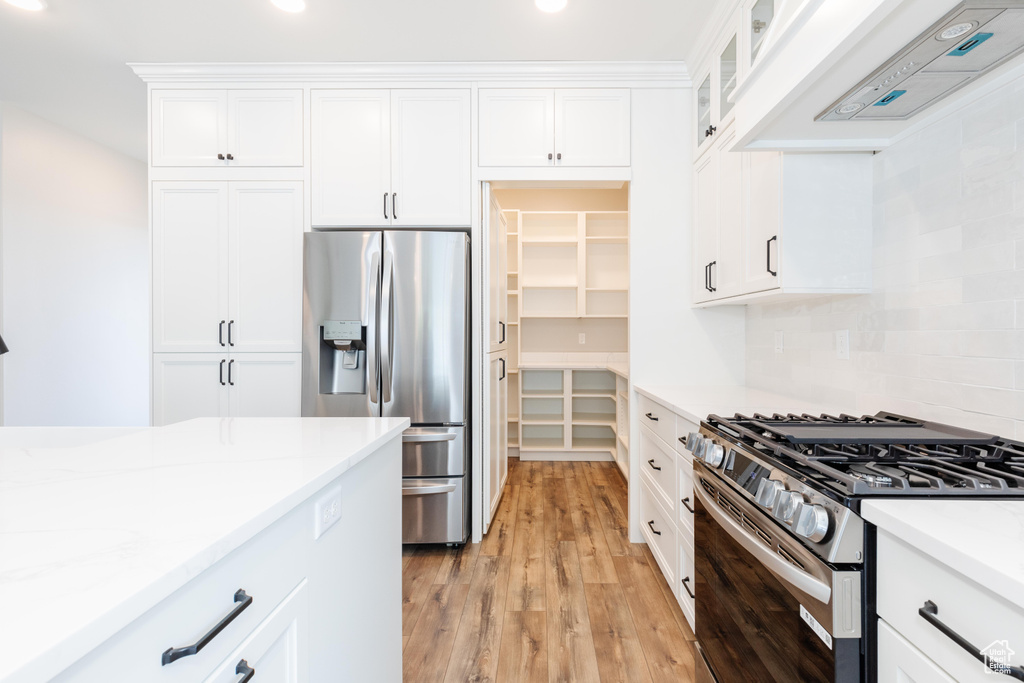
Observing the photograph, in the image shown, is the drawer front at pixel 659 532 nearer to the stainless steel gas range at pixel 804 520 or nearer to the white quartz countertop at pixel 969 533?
the stainless steel gas range at pixel 804 520

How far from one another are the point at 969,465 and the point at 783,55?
103 centimetres

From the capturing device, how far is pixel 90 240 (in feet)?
13.5

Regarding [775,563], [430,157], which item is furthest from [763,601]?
[430,157]

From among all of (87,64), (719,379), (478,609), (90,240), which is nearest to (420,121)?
(87,64)

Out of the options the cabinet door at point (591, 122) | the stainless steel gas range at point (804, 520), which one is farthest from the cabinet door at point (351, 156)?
the stainless steel gas range at point (804, 520)

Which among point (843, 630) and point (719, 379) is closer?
point (843, 630)

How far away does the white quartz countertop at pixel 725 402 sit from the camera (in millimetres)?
1911

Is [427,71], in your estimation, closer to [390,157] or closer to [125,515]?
[390,157]

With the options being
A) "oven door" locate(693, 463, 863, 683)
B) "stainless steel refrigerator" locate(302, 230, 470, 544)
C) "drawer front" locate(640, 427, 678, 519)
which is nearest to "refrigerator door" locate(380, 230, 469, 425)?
"stainless steel refrigerator" locate(302, 230, 470, 544)

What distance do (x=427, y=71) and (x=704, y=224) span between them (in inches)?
67.0

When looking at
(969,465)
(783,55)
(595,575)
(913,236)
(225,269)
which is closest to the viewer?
(969,465)

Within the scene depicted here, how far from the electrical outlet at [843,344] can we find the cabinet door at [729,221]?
0.40m

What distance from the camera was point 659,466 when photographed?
7.76 feet

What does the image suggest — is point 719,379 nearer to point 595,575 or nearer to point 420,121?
point 595,575
